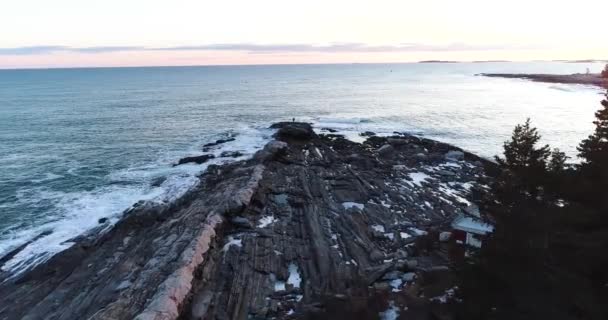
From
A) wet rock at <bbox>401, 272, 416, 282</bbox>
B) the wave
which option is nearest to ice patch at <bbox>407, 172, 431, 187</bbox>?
wet rock at <bbox>401, 272, 416, 282</bbox>

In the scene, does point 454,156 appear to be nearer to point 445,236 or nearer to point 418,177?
point 418,177

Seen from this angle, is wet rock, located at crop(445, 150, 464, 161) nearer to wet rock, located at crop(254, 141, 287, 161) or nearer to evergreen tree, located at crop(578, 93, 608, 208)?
wet rock, located at crop(254, 141, 287, 161)

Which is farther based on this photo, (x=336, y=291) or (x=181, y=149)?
(x=181, y=149)

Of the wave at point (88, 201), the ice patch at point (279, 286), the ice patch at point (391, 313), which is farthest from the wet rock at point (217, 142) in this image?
the ice patch at point (391, 313)

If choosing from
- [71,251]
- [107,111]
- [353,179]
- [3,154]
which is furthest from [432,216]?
[107,111]

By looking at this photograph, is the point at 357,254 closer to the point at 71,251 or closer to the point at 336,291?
the point at 336,291

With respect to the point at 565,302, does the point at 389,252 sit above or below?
below

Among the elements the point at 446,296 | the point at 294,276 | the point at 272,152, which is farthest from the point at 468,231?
the point at 272,152

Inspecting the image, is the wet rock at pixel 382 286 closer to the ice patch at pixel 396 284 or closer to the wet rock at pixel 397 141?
the ice patch at pixel 396 284
